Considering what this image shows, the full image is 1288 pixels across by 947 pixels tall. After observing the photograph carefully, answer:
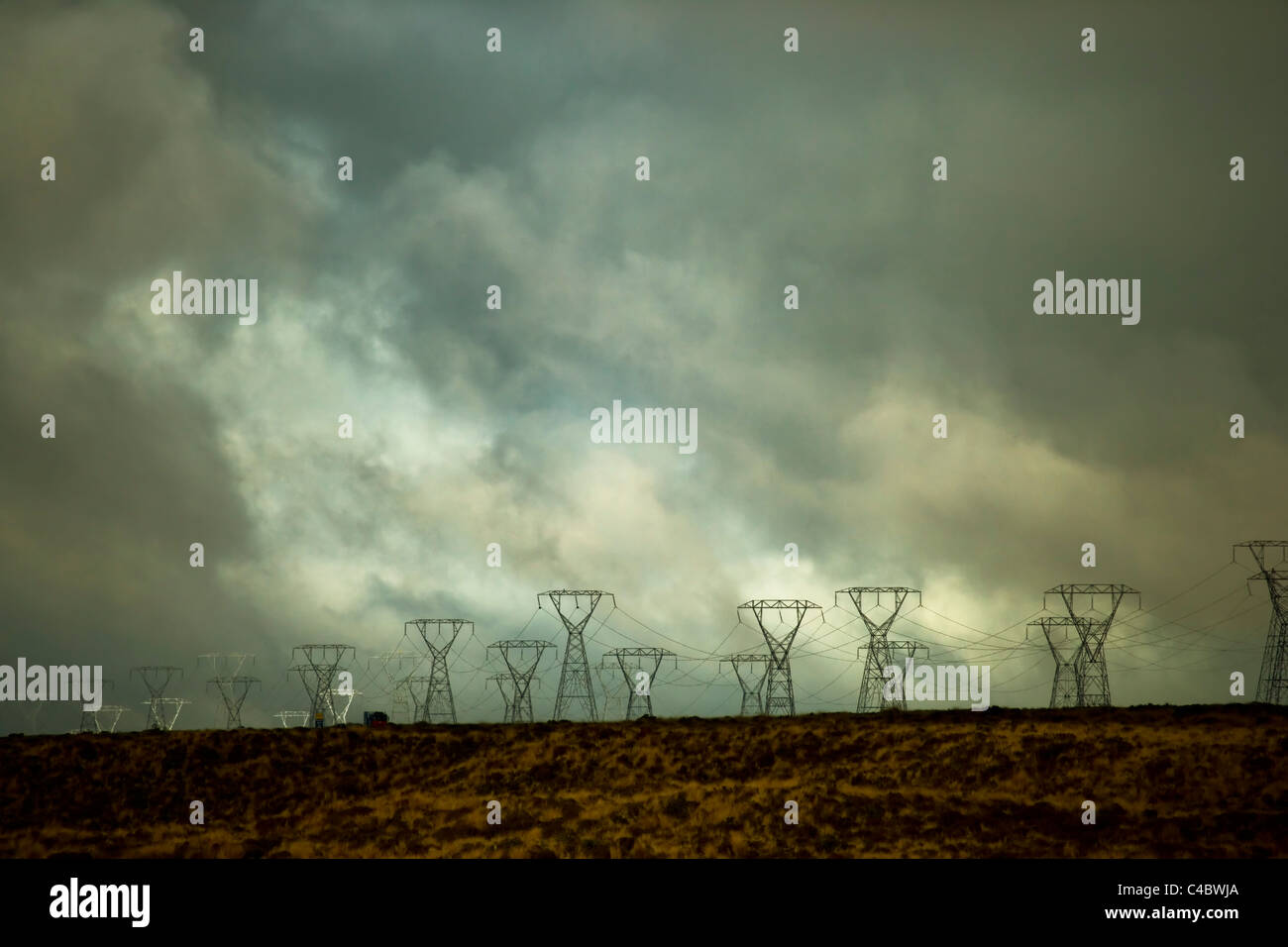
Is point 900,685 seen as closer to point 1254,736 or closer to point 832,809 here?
point 1254,736

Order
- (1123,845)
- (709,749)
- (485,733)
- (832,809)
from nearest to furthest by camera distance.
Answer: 1. (1123,845)
2. (832,809)
3. (709,749)
4. (485,733)
